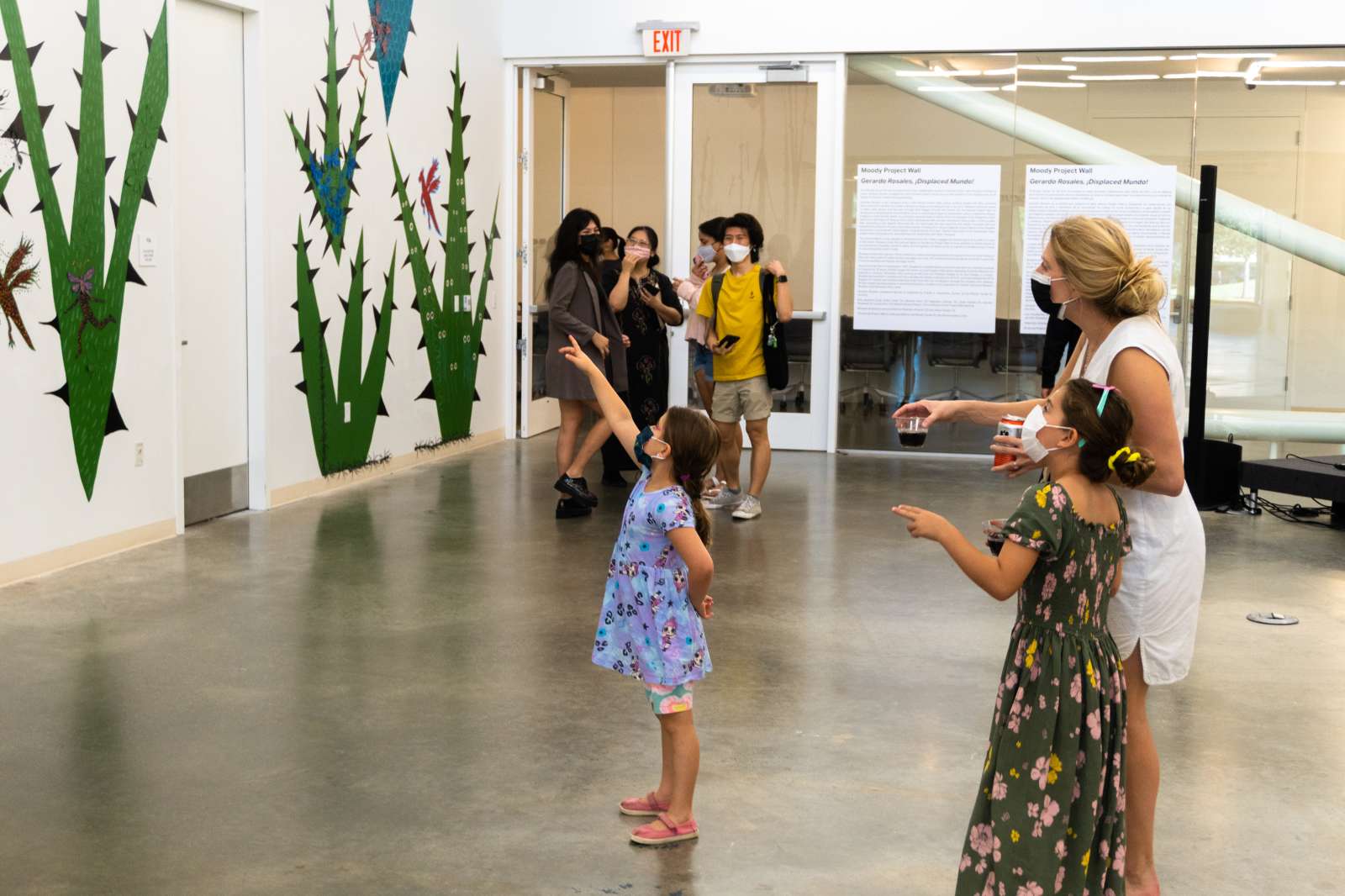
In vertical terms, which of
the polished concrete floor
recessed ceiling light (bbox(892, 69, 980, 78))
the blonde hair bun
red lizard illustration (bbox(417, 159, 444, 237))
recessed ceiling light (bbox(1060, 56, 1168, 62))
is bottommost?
the polished concrete floor

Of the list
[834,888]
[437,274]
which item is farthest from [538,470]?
[834,888]

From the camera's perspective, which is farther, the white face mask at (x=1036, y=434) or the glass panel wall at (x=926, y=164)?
the glass panel wall at (x=926, y=164)

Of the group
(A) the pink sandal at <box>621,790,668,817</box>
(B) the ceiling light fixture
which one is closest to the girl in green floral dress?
(A) the pink sandal at <box>621,790,668,817</box>

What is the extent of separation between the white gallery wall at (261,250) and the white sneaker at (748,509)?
7.86 ft

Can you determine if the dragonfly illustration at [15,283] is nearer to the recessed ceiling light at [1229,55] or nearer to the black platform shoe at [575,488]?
the black platform shoe at [575,488]

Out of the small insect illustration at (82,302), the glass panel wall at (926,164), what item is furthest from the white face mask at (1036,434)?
the glass panel wall at (926,164)

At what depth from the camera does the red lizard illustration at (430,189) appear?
9375 millimetres

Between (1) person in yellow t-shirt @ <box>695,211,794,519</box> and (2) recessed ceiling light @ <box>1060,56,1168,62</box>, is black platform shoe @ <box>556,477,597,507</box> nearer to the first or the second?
(1) person in yellow t-shirt @ <box>695,211,794,519</box>

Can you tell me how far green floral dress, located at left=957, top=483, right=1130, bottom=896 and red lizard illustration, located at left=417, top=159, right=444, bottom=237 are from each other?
7251 mm

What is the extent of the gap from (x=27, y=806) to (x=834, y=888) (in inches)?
73.9

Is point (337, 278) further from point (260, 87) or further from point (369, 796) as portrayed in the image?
point (369, 796)

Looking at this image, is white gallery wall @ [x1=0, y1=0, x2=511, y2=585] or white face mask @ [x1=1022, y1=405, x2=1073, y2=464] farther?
white gallery wall @ [x1=0, y1=0, x2=511, y2=585]

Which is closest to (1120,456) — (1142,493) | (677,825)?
(1142,493)

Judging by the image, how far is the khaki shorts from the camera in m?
7.53
